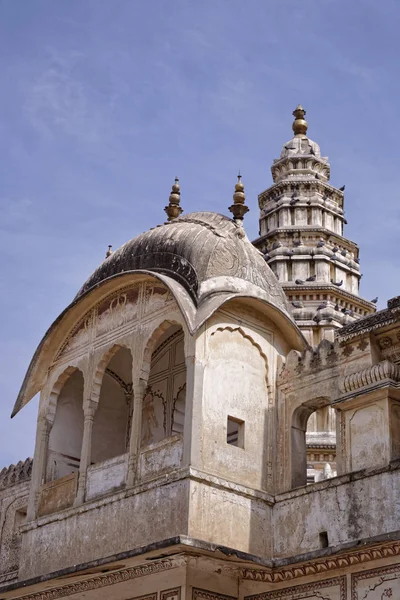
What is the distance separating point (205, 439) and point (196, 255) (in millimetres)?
2706

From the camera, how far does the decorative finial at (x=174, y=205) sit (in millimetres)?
16672

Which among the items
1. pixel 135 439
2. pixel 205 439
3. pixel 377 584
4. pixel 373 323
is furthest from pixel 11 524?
pixel 377 584

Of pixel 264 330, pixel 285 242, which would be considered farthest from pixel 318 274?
pixel 264 330

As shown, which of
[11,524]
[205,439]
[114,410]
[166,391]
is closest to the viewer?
[205,439]

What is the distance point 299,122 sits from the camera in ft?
95.2

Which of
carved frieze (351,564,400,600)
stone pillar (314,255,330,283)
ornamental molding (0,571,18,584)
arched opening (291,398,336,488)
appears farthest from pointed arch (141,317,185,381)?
stone pillar (314,255,330,283)

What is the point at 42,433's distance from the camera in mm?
15961

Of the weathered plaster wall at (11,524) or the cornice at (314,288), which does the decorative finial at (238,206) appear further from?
the cornice at (314,288)

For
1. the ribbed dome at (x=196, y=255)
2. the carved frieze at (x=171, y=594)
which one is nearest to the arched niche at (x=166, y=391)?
the ribbed dome at (x=196, y=255)

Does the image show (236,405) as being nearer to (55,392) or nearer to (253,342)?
(253,342)

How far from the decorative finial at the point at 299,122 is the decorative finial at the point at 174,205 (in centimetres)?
1274

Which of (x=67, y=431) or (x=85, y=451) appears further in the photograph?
(x=67, y=431)

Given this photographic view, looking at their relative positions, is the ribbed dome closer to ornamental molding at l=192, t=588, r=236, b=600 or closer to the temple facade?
the temple facade

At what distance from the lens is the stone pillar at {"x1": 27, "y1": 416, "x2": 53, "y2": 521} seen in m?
15.5
